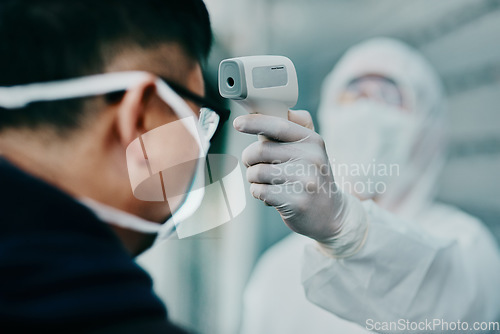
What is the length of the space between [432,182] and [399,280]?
107cm

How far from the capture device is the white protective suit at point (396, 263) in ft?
3.25

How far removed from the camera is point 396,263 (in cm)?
100

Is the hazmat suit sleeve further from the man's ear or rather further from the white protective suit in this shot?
the man's ear

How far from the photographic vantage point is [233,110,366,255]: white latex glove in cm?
79

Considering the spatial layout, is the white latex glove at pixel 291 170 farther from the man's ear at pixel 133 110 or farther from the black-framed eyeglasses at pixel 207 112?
the man's ear at pixel 133 110

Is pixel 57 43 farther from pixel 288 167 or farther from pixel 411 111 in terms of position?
pixel 411 111

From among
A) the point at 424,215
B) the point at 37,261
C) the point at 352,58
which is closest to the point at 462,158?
the point at 424,215

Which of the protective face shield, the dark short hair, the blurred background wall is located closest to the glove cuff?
the protective face shield

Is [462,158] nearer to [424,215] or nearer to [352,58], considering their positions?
[424,215]

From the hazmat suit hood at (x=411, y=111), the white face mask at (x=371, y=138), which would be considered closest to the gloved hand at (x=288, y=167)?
the white face mask at (x=371, y=138)

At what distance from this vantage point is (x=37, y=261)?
1.80ft

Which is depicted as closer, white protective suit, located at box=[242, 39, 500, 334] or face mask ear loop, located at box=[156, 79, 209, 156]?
face mask ear loop, located at box=[156, 79, 209, 156]

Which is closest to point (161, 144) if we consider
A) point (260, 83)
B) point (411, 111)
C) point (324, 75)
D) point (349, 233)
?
point (260, 83)

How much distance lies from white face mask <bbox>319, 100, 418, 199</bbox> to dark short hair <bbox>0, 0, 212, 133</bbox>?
0.92 m
